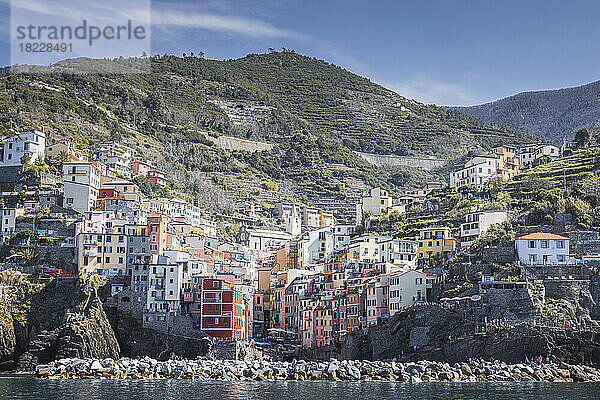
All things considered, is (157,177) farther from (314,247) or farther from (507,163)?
(507,163)

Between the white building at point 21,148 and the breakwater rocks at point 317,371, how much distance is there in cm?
3255

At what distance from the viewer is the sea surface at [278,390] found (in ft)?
175

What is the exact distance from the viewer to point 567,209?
88.1 metres

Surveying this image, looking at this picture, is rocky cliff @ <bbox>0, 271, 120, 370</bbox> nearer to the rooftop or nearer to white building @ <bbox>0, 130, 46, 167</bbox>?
white building @ <bbox>0, 130, 46, 167</bbox>

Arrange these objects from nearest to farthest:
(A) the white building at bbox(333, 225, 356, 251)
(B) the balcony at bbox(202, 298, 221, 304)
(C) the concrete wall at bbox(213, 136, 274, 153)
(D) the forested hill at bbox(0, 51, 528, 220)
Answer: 1. (B) the balcony at bbox(202, 298, 221, 304)
2. (A) the white building at bbox(333, 225, 356, 251)
3. (D) the forested hill at bbox(0, 51, 528, 220)
4. (C) the concrete wall at bbox(213, 136, 274, 153)

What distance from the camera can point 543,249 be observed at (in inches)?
3078

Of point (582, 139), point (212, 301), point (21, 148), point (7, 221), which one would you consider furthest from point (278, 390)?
point (582, 139)

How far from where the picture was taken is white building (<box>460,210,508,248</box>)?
89.6 meters

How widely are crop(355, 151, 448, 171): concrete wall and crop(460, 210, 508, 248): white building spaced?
8150cm

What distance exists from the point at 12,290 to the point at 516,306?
1706 inches

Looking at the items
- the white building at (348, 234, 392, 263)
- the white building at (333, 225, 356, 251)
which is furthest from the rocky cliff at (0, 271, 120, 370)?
the white building at (333, 225, 356, 251)

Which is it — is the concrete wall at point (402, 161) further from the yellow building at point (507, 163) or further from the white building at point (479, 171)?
the white building at point (479, 171)

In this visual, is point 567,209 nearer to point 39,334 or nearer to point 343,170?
point 39,334

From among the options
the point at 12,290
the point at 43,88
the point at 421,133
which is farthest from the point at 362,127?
the point at 12,290
